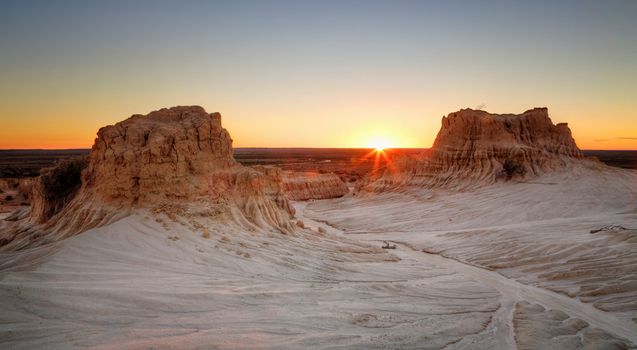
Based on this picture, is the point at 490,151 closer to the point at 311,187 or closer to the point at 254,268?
the point at 311,187

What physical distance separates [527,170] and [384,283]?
72.8 feet

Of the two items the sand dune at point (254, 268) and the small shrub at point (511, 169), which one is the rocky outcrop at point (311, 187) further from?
the sand dune at point (254, 268)

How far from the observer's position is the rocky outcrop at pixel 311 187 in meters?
37.8

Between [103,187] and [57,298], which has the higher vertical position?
[103,187]

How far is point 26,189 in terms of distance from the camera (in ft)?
100

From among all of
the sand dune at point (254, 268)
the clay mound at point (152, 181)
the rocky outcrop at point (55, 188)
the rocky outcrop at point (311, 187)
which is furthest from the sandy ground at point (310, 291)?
the rocky outcrop at point (311, 187)

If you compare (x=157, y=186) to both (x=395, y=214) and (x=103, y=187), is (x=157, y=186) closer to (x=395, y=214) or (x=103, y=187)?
(x=103, y=187)

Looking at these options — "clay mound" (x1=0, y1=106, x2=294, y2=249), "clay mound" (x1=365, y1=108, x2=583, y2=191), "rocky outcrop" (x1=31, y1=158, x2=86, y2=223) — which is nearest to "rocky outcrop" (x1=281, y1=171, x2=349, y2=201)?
"clay mound" (x1=365, y1=108, x2=583, y2=191)

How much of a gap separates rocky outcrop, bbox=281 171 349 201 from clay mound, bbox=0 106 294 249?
22.8 m

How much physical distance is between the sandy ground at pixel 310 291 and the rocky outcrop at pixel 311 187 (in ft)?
72.5

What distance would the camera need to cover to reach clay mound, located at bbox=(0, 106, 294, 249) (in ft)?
36.5

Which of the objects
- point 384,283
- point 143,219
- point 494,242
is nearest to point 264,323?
point 384,283

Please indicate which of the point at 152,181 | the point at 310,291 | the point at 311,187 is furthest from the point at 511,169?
the point at 152,181

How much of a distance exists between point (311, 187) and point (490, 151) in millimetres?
16780
